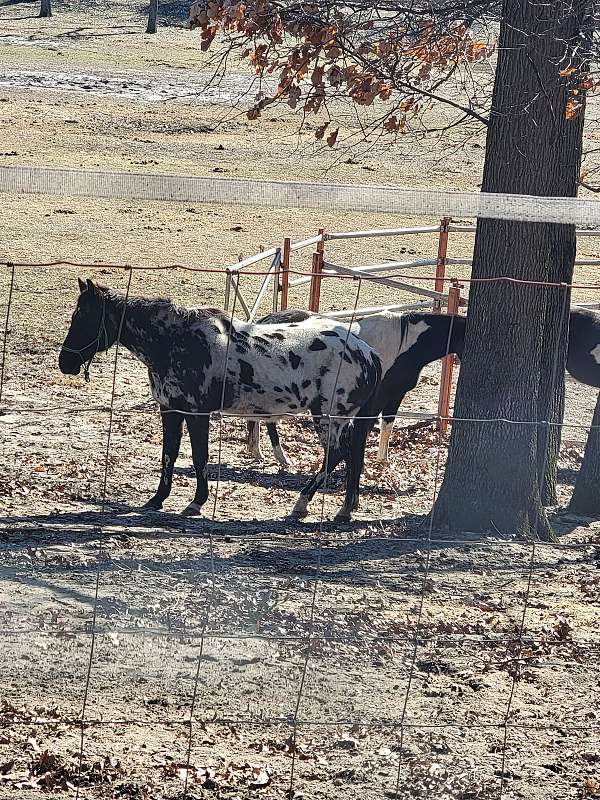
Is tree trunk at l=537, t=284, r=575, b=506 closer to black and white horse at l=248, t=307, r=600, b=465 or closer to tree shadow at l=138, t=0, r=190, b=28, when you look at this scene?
black and white horse at l=248, t=307, r=600, b=465

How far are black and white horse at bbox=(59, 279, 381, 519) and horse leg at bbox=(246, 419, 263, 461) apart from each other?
3.78ft

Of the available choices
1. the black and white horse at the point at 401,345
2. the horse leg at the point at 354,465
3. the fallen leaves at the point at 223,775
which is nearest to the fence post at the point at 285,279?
the black and white horse at the point at 401,345

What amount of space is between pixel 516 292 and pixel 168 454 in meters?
2.65

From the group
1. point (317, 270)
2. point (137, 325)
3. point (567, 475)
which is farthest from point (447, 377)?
point (137, 325)

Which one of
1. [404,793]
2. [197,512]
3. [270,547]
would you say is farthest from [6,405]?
[404,793]

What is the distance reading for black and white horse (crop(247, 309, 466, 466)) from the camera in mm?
10266

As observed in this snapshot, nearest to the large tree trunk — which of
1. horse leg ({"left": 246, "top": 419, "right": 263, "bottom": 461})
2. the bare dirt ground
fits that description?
the bare dirt ground

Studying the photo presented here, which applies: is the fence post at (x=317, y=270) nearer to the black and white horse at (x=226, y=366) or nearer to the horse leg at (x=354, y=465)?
the black and white horse at (x=226, y=366)

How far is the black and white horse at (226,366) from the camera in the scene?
877 cm

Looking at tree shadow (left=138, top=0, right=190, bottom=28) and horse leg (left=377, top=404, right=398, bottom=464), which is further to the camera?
tree shadow (left=138, top=0, right=190, bottom=28)

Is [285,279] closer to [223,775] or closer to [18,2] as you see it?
[223,775]

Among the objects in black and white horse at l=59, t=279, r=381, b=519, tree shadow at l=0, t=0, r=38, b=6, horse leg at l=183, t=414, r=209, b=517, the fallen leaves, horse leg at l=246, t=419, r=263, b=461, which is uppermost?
tree shadow at l=0, t=0, r=38, b=6

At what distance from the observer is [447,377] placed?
11078 mm

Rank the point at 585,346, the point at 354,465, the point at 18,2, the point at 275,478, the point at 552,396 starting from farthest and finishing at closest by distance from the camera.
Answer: the point at 18,2 < the point at 585,346 < the point at 275,478 < the point at 552,396 < the point at 354,465
